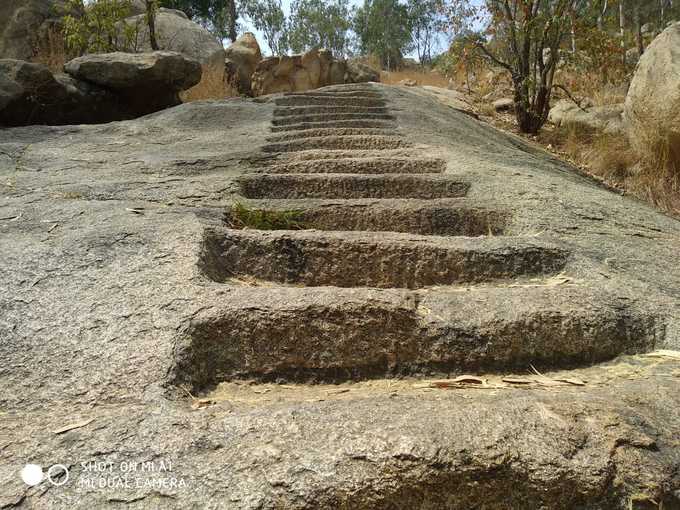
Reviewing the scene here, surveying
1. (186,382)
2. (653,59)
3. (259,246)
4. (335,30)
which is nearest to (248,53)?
(653,59)

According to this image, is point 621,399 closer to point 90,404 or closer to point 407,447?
point 407,447

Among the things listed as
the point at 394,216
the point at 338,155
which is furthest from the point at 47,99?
the point at 394,216

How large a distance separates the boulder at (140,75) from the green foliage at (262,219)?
3353 mm

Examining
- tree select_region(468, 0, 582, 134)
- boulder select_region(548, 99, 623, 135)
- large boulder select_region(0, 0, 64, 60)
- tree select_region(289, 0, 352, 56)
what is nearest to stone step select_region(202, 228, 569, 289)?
tree select_region(468, 0, 582, 134)

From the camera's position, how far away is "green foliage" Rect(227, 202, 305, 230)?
6.57 feet

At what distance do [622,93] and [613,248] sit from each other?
6.11 metres

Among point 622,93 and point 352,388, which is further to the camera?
point 622,93

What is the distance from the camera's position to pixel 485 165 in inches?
105

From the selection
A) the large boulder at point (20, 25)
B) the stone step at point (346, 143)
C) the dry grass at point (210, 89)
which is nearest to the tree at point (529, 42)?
the stone step at point (346, 143)

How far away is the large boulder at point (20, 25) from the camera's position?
22.5 feet

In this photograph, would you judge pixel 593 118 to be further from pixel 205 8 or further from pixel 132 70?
pixel 205 8

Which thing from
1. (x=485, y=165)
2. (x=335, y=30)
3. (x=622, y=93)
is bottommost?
(x=485, y=165)

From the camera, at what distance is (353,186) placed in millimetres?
2447

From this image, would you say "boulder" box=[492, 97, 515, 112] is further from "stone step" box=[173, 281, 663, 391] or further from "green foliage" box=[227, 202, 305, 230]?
"stone step" box=[173, 281, 663, 391]
